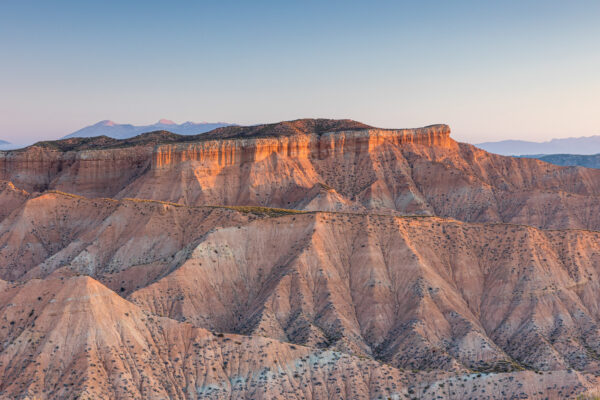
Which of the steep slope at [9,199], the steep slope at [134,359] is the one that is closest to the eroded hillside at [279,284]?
the steep slope at [134,359]

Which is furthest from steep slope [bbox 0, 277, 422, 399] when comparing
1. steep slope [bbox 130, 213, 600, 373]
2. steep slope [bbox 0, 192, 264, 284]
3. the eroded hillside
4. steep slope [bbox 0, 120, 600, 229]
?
steep slope [bbox 0, 120, 600, 229]

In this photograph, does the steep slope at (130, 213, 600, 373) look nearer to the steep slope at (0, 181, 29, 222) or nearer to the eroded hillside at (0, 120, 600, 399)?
the eroded hillside at (0, 120, 600, 399)

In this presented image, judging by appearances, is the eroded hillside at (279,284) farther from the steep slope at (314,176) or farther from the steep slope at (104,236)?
the steep slope at (314,176)

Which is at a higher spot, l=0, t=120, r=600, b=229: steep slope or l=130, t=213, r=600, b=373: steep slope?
l=0, t=120, r=600, b=229: steep slope

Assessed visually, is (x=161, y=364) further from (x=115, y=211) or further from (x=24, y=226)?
(x=24, y=226)

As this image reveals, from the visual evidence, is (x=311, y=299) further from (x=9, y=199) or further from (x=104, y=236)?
(x=9, y=199)

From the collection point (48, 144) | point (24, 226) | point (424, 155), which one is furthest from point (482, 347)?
point (48, 144)

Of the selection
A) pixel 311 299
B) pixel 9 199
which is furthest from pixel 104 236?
pixel 311 299
